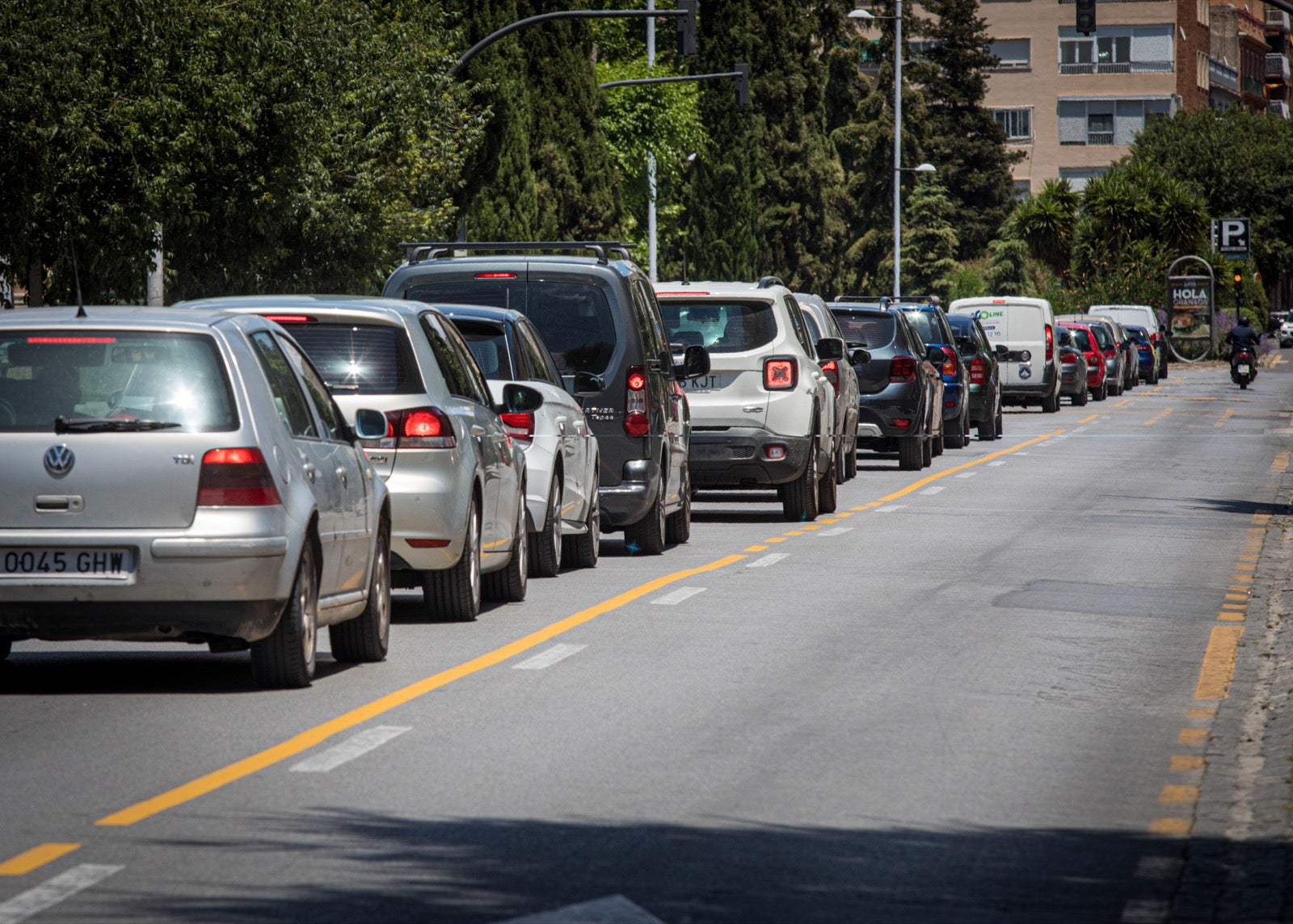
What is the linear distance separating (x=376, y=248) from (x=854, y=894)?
93.4ft

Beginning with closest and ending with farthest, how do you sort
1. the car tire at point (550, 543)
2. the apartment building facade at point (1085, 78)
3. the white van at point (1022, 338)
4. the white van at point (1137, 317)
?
the car tire at point (550, 543) → the white van at point (1022, 338) → the white van at point (1137, 317) → the apartment building facade at point (1085, 78)

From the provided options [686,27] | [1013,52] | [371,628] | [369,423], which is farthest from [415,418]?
[1013,52]

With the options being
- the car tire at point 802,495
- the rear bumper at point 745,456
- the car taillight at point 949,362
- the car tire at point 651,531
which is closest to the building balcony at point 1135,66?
the car taillight at point 949,362

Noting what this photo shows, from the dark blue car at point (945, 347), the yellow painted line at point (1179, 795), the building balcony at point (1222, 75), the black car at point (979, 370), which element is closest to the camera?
the yellow painted line at point (1179, 795)

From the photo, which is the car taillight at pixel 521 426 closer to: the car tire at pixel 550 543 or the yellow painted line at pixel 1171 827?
the car tire at pixel 550 543

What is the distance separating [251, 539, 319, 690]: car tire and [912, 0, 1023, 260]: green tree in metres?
101

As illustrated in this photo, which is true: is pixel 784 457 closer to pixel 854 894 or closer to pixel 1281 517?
pixel 1281 517

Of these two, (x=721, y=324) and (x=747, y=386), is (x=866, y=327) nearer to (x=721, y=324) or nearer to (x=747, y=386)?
(x=721, y=324)

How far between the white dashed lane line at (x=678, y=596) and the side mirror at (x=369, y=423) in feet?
10.8

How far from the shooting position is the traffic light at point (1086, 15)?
152 ft

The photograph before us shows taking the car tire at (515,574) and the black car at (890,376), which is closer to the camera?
the car tire at (515,574)

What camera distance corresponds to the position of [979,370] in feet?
121

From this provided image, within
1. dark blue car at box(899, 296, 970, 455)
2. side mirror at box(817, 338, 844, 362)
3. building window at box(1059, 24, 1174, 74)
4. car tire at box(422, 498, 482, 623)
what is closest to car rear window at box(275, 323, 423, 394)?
car tire at box(422, 498, 482, 623)

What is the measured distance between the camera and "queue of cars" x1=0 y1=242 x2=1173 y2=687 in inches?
391
